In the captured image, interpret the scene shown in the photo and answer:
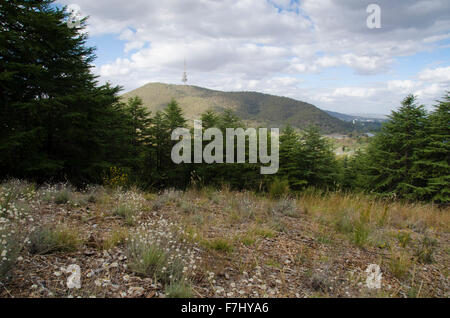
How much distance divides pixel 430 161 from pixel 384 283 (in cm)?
1410

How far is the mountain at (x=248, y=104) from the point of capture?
427 feet

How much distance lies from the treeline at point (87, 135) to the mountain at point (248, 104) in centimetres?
10555

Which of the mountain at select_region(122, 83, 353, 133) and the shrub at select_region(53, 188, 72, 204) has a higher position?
the mountain at select_region(122, 83, 353, 133)

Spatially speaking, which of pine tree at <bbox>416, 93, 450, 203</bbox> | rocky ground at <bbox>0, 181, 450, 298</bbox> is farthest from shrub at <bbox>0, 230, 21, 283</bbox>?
pine tree at <bbox>416, 93, 450, 203</bbox>

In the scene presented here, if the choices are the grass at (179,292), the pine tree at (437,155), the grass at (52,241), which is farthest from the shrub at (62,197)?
the pine tree at (437,155)

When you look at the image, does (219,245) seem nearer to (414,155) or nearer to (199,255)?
(199,255)

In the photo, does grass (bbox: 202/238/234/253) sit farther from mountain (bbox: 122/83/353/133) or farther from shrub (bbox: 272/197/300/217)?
mountain (bbox: 122/83/353/133)

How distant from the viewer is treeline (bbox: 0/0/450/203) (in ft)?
25.7

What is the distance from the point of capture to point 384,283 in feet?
7.99

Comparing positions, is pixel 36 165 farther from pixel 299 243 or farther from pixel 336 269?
pixel 336 269

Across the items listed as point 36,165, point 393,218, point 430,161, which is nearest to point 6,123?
point 36,165

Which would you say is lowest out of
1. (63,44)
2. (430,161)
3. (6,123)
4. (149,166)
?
(149,166)

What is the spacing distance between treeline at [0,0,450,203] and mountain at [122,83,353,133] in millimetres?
105555

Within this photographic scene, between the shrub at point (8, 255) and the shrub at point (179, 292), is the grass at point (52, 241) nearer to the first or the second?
the shrub at point (8, 255)
